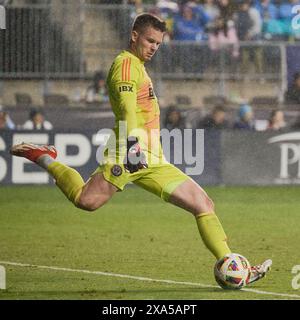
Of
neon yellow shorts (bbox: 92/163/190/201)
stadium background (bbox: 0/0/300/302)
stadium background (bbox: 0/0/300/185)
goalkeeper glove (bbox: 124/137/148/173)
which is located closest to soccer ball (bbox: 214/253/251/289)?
neon yellow shorts (bbox: 92/163/190/201)

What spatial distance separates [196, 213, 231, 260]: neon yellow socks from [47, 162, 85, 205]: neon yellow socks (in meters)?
1.00

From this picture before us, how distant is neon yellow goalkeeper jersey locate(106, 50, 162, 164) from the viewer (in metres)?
8.63

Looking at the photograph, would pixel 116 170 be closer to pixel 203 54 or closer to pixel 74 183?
pixel 74 183

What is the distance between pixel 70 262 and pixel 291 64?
940 centimetres

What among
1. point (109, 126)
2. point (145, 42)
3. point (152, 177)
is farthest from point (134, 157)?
point (109, 126)

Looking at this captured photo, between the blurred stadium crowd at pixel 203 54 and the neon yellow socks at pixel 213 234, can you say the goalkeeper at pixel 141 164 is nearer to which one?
the neon yellow socks at pixel 213 234

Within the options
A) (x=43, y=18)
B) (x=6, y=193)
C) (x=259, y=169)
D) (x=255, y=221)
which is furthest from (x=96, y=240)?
(x=43, y=18)

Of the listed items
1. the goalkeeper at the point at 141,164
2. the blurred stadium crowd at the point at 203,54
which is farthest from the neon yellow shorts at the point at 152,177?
the blurred stadium crowd at the point at 203,54

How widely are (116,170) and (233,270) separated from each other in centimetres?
116

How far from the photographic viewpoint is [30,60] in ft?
60.9

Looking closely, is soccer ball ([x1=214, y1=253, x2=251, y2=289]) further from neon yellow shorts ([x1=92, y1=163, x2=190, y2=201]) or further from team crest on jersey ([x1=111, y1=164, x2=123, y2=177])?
team crest on jersey ([x1=111, y1=164, x2=123, y2=177])

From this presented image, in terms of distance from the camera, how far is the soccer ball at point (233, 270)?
8.62m

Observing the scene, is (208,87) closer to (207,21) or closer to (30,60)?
(207,21)

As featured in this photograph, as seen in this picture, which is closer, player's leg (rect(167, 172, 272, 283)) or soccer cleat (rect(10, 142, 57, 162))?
player's leg (rect(167, 172, 272, 283))
